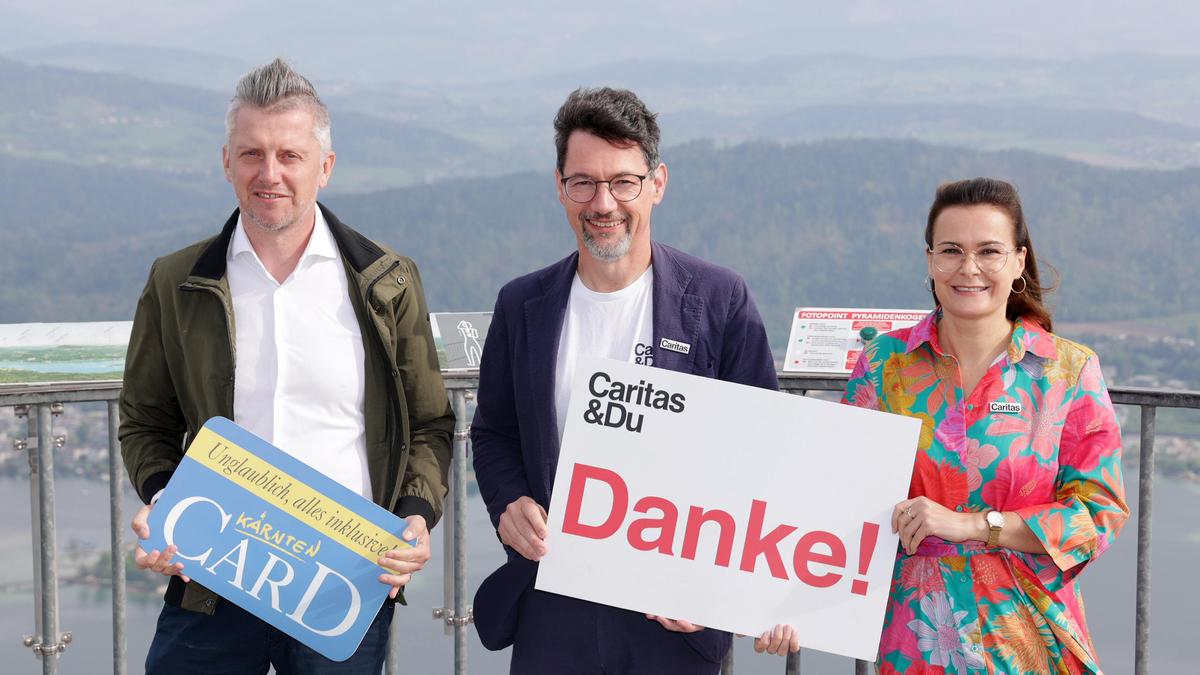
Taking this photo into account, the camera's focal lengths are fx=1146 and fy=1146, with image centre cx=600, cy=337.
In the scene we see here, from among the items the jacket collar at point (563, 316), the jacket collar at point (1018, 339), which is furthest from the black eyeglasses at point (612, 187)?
the jacket collar at point (1018, 339)

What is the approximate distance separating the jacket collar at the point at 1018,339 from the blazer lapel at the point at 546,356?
0.81 m

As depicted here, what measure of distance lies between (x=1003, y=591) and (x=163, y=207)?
118971mm

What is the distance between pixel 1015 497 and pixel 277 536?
1.67m

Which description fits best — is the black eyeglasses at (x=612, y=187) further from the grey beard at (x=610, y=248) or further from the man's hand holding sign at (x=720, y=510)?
the man's hand holding sign at (x=720, y=510)

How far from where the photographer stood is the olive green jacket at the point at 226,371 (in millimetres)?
2650

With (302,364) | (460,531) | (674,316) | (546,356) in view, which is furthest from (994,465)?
(460,531)

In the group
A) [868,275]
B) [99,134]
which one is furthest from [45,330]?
[99,134]

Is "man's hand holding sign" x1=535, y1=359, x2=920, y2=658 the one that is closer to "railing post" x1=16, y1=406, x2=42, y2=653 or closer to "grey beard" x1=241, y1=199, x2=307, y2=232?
"grey beard" x1=241, y1=199, x2=307, y2=232

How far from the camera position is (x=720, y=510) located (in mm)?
2668

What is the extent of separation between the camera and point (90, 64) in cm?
15600

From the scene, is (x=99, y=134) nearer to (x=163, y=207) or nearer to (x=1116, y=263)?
(x=163, y=207)

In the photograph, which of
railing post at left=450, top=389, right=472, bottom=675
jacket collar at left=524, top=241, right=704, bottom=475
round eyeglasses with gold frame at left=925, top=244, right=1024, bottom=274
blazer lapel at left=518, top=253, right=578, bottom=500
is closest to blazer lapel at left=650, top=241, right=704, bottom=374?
jacket collar at left=524, top=241, right=704, bottom=475

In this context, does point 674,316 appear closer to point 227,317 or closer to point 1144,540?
point 227,317

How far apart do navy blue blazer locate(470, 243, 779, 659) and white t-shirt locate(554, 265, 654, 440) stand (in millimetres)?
33
